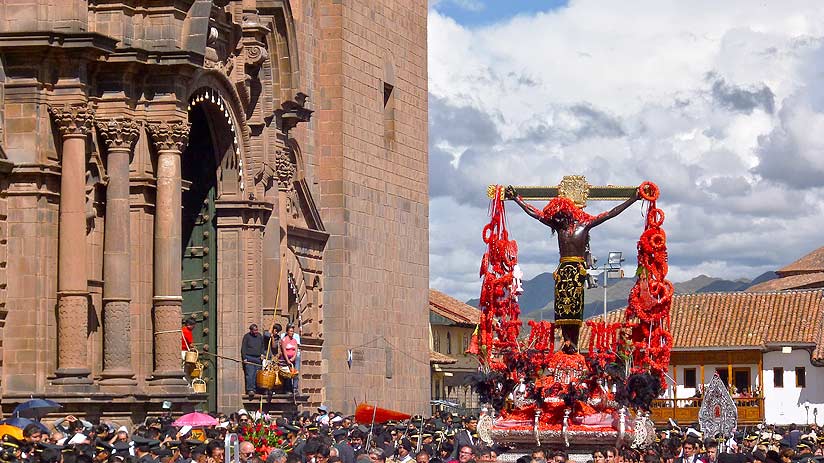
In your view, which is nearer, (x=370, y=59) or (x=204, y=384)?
(x=204, y=384)

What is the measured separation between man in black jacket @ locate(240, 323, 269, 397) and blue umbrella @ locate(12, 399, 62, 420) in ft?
24.8

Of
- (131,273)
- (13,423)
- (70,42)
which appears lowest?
(13,423)

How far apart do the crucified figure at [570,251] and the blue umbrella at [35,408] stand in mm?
8091

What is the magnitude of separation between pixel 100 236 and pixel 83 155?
1.72 metres

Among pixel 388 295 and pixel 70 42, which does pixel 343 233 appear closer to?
pixel 388 295

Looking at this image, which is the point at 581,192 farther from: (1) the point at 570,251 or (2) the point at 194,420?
(2) the point at 194,420

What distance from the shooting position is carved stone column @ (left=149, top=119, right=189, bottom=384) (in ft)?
120

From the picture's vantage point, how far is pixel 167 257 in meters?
36.7

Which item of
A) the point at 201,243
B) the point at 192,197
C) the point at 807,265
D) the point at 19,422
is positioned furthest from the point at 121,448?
the point at 807,265

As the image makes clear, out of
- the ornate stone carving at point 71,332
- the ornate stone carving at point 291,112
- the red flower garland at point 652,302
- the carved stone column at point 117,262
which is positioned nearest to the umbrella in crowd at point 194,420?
the ornate stone carving at point 71,332

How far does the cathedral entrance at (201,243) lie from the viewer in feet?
134

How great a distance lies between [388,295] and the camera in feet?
183

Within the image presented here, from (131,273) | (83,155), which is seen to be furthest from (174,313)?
(83,155)

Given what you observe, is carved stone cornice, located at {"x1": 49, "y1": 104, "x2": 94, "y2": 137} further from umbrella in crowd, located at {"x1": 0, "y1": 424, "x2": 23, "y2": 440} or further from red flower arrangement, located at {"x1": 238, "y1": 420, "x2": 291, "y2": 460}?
umbrella in crowd, located at {"x1": 0, "y1": 424, "x2": 23, "y2": 440}
